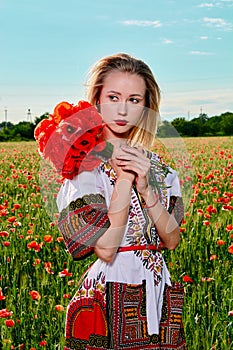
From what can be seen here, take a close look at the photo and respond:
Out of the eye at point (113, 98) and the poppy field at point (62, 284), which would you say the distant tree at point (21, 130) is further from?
the eye at point (113, 98)

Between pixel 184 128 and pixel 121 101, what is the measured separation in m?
0.27

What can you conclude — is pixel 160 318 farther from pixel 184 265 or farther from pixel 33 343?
pixel 184 265

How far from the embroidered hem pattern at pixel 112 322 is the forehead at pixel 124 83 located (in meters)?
0.65

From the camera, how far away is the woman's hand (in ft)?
5.95

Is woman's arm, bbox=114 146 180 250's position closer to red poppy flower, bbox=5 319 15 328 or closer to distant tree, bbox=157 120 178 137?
distant tree, bbox=157 120 178 137

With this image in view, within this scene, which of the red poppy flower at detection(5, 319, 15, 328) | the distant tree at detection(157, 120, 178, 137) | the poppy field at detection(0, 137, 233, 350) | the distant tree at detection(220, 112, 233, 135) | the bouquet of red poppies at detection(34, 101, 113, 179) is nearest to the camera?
the bouquet of red poppies at detection(34, 101, 113, 179)

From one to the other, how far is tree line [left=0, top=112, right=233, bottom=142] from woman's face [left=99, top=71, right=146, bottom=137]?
0.36 feet

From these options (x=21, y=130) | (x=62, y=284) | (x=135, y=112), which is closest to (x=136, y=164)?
(x=135, y=112)

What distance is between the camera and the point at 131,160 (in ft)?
5.97

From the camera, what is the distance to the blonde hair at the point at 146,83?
2.02 m

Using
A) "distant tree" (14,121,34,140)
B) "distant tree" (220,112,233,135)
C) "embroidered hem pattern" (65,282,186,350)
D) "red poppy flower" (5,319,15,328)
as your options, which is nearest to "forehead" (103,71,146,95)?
"embroidered hem pattern" (65,282,186,350)

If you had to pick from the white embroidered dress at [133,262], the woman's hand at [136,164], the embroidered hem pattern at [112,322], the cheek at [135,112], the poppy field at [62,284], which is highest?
the cheek at [135,112]

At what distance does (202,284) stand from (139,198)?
181 cm

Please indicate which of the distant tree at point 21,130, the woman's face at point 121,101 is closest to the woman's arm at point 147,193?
the woman's face at point 121,101
